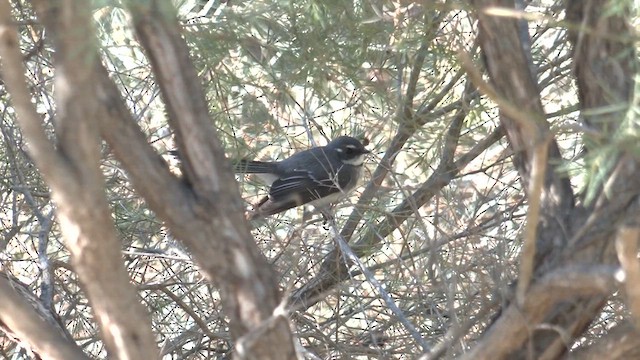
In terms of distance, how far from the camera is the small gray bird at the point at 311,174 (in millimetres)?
4840

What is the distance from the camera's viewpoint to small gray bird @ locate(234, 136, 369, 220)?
4840 mm

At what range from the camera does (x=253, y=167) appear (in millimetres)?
4824

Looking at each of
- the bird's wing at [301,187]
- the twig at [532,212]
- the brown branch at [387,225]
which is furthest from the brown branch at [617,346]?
the bird's wing at [301,187]

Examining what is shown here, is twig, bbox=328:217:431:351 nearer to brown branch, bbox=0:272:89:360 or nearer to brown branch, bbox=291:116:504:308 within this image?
brown branch, bbox=291:116:504:308

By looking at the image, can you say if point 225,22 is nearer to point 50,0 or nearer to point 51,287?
point 51,287

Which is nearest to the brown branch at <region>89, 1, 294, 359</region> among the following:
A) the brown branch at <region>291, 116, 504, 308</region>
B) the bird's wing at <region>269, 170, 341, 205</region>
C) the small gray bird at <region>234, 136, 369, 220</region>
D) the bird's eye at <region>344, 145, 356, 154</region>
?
the brown branch at <region>291, 116, 504, 308</region>

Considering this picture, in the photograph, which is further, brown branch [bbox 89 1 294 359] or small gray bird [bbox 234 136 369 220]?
small gray bird [bbox 234 136 369 220]

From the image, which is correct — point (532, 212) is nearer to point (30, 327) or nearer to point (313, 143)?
point (30, 327)

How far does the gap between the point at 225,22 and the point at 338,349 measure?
1.23 m

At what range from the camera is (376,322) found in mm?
3564

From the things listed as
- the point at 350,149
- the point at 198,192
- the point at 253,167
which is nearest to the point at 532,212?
the point at 198,192

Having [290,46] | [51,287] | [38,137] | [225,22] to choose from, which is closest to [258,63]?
[290,46]

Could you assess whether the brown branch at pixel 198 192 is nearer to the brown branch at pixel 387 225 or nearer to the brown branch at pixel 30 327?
the brown branch at pixel 30 327

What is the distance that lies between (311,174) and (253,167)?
2.52ft
